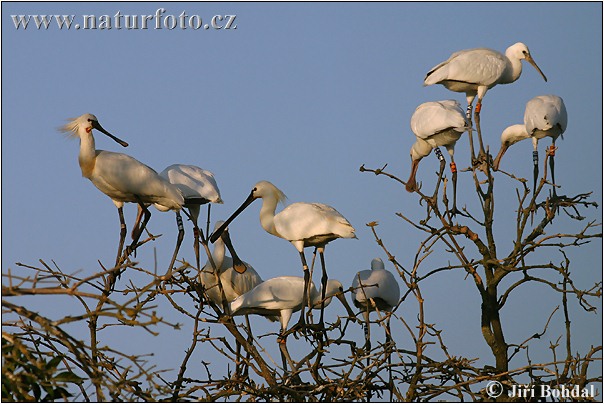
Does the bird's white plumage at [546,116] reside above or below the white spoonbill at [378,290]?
above

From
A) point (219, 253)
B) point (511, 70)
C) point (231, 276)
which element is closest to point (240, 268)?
point (231, 276)

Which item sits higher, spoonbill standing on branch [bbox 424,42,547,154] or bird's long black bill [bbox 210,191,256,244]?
spoonbill standing on branch [bbox 424,42,547,154]

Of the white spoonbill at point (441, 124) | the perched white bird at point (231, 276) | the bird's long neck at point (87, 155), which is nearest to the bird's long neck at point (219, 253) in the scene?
the perched white bird at point (231, 276)

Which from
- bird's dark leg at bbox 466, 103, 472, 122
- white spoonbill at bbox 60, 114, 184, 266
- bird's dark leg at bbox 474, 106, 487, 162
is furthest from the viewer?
bird's dark leg at bbox 466, 103, 472, 122

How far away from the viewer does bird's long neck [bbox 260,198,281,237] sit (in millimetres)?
10664

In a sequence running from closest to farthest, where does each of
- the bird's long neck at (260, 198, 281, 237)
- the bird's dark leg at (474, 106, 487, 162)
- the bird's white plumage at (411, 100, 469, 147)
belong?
the bird's long neck at (260, 198, 281, 237), the bird's dark leg at (474, 106, 487, 162), the bird's white plumage at (411, 100, 469, 147)

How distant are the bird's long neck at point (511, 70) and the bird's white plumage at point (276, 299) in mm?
3962

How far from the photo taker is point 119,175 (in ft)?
34.6

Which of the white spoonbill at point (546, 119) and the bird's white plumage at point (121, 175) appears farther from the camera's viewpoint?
the white spoonbill at point (546, 119)

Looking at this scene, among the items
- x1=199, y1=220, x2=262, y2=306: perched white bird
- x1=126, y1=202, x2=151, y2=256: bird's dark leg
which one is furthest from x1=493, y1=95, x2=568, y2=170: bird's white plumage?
x1=126, y1=202, x2=151, y2=256: bird's dark leg

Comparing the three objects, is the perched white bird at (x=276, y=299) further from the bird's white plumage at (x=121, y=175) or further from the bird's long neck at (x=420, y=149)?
the bird's long neck at (x=420, y=149)

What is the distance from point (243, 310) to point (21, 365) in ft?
16.2

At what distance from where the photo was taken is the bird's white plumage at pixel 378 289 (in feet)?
34.2

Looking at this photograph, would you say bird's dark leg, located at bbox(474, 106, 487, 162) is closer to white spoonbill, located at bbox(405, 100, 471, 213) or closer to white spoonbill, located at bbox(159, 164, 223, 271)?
white spoonbill, located at bbox(405, 100, 471, 213)
